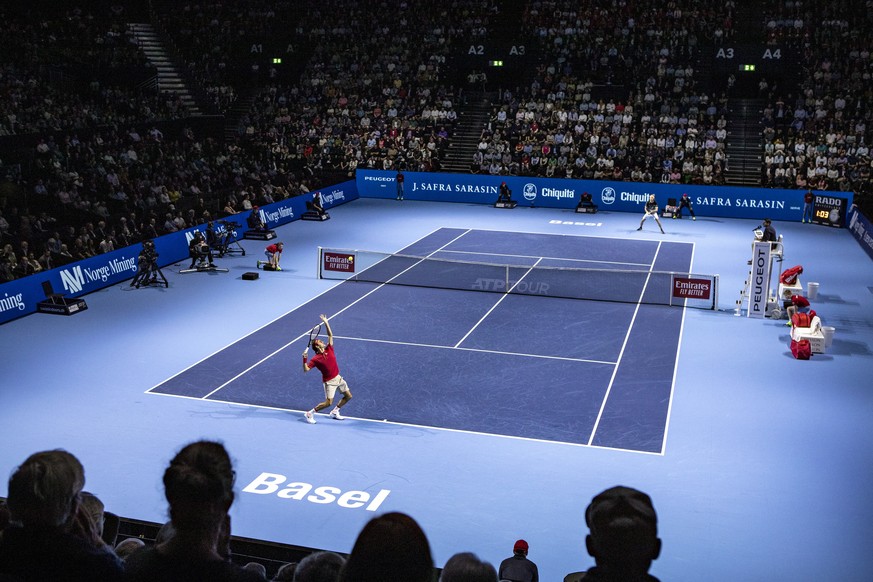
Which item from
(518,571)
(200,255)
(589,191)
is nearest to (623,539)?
(518,571)

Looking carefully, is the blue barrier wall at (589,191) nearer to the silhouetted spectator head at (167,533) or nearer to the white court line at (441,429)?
the white court line at (441,429)

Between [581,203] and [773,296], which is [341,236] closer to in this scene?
[581,203]

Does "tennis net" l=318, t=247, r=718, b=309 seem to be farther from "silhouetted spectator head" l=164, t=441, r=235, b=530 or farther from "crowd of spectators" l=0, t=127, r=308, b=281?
"silhouetted spectator head" l=164, t=441, r=235, b=530

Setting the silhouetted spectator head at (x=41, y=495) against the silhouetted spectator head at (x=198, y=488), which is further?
the silhouetted spectator head at (x=41, y=495)

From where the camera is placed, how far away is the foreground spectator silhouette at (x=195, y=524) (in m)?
3.57

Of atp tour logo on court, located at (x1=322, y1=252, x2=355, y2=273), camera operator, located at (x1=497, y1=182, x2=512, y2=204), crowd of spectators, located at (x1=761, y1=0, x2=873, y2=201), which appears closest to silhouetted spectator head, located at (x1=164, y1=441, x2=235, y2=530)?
atp tour logo on court, located at (x1=322, y1=252, x2=355, y2=273)

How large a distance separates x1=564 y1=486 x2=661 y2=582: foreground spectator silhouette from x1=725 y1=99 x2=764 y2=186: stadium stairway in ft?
139

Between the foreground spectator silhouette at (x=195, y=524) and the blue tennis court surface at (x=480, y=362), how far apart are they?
41.6 ft

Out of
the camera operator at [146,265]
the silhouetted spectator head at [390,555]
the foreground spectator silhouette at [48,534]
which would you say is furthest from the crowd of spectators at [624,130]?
the silhouetted spectator head at [390,555]

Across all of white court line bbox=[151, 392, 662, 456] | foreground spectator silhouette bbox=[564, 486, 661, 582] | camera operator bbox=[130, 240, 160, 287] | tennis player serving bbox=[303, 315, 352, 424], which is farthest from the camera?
camera operator bbox=[130, 240, 160, 287]

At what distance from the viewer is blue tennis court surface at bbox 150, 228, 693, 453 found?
17.1 metres

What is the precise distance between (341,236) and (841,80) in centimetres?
2691

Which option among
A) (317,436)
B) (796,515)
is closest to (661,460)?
(796,515)

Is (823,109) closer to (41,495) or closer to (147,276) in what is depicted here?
(147,276)
